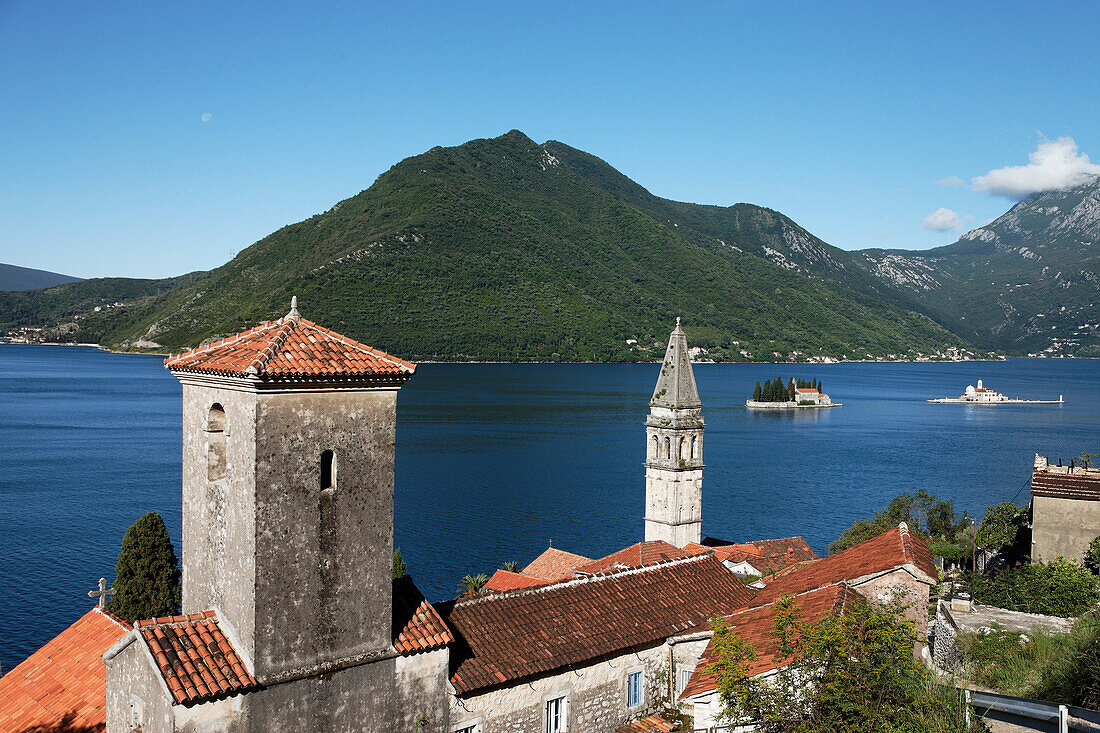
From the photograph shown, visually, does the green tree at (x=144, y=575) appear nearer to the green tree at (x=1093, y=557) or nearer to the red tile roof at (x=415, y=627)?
the red tile roof at (x=415, y=627)

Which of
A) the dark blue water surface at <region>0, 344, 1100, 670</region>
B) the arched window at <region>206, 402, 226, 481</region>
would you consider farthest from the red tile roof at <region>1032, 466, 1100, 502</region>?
the dark blue water surface at <region>0, 344, 1100, 670</region>

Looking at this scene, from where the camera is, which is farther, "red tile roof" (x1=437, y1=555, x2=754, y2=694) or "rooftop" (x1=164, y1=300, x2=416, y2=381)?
"red tile roof" (x1=437, y1=555, x2=754, y2=694)

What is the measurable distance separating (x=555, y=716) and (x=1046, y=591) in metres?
11.6

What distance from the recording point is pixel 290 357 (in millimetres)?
8695

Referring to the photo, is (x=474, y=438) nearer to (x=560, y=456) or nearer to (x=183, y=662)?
(x=560, y=456)

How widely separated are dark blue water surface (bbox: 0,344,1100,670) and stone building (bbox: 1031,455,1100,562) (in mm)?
24064

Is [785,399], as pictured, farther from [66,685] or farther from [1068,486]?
[66,685]

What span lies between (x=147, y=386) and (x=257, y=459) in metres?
139

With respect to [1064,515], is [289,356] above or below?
above

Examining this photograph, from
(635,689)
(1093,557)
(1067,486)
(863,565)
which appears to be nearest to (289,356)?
(635,689)

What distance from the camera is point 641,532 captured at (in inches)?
1935

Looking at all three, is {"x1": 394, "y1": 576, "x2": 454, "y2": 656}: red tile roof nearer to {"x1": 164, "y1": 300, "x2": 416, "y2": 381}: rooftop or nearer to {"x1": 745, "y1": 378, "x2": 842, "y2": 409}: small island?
{"x1": 164, "y1": 300, "x2": 416, "y2": 381}: rooftop

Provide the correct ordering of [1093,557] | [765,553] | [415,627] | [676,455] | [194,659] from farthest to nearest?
1. [676,455]
2. [765,553]
3. [1093,557]
4. [415,627]
5. [194,659]

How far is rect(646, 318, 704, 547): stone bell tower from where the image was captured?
3059cm
